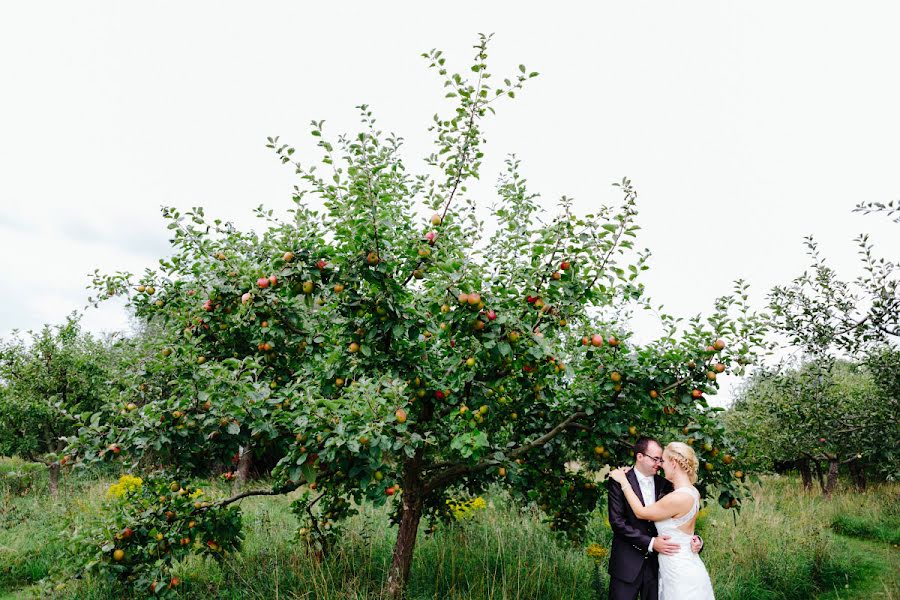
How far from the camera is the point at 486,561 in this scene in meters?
5.46

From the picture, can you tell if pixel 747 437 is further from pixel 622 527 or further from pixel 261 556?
pixel 261 556

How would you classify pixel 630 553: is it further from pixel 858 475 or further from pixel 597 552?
pixel 858 475

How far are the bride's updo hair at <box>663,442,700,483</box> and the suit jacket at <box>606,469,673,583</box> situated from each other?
14.3 inches

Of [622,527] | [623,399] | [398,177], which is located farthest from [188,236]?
[622,527]

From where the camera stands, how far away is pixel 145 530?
167 inches

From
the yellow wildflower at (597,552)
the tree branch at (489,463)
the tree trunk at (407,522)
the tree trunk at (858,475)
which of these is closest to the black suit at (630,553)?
the tree branch at (489,463)

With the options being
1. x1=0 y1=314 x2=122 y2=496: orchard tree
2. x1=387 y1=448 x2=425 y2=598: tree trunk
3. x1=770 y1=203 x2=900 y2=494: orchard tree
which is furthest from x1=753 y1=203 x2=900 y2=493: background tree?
x1=0 y1=314 x2=122 y2=496: orchard tree

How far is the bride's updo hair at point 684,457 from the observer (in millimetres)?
4113

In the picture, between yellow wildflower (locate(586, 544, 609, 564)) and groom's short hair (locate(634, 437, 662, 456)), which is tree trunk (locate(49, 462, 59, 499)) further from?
groom's short hair (locate(634, 437, 662, 456))

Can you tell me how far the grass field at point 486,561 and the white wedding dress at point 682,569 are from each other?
1.43 meters

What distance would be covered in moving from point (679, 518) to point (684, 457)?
1.80ft

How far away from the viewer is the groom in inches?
167

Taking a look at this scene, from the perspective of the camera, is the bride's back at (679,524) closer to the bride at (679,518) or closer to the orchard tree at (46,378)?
the bride at (679,518)

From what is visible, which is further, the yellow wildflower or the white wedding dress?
the yellow wildflower
